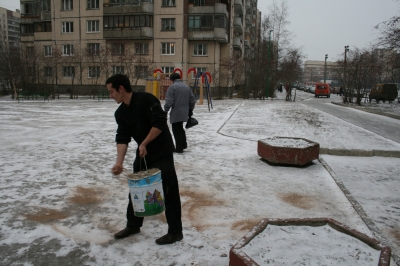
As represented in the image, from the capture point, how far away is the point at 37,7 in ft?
166

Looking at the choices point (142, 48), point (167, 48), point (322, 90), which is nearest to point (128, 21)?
point (142, 48)

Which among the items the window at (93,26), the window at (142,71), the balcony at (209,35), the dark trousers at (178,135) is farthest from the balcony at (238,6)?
the dark trousers at (178,135)

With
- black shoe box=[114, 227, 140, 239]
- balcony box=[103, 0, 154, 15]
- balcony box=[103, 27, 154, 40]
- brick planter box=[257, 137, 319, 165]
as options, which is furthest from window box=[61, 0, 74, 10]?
black shoe box=[114, 227, 140, 239]

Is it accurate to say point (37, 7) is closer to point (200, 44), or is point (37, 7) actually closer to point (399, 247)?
point (200, 44)

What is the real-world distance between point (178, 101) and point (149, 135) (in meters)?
4.44

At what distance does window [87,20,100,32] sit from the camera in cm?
4422

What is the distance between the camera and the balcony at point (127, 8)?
41.2m

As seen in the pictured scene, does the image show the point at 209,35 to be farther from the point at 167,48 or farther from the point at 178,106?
the point at 178,106

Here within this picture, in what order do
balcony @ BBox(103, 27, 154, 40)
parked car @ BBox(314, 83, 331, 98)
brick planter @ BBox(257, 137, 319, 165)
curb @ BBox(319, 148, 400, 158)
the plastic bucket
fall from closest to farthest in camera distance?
the plastic bucket
brick planter @ BBox(257, 137, 319, 165)
curb @ BBox(319, 148, 400, 158)
balcony @ BBox(103, 27, 154, 40)
parked car @ BBox(314, 83, 331, 98)

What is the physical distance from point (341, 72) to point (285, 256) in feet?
104

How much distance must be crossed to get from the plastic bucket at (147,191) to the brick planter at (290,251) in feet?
2.75

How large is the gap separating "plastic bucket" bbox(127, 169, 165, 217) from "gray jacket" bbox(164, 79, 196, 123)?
14.2 feet

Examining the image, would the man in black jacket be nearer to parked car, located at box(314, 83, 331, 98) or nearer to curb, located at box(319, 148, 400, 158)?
curb, located at box(319, 148, 400, 158)

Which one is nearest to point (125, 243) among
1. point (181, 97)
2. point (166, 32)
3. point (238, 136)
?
point (181, 97)
